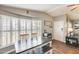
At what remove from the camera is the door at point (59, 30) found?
1433 millimetres

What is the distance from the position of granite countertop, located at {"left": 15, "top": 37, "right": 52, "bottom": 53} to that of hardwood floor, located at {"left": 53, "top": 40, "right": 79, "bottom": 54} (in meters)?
0.15

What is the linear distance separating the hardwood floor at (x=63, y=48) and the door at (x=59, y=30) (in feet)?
0.28

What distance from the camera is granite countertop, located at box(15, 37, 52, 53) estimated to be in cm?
136

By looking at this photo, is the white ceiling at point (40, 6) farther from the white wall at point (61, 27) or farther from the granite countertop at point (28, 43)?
the granite countertop at point (28, 43)

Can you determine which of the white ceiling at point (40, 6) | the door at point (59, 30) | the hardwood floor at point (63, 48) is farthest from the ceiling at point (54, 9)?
the hardwood floor at point (63, 48)

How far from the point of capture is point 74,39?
1.38m

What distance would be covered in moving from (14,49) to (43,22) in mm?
681

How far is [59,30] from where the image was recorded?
145cm

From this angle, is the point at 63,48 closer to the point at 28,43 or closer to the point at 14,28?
the point at 28,43

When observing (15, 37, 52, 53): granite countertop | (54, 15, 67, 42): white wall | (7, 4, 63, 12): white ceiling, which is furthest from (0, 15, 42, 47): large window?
(54, 15, 67, 42): white wall

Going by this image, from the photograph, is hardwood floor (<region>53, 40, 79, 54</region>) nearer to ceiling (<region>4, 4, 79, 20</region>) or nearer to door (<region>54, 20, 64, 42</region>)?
door (<region>54, 20, 64, 42</region>)
